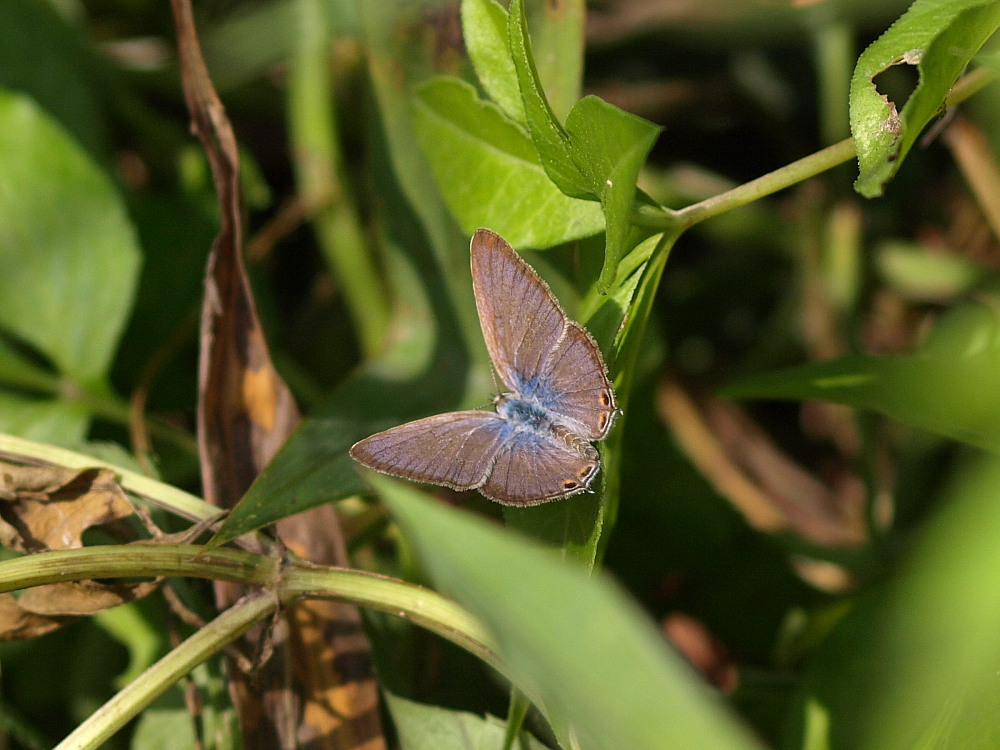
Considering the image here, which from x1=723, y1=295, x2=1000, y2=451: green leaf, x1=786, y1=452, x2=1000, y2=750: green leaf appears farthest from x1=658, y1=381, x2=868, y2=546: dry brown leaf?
x1=723, y1=295, x2=1000, y2=451: green leaf

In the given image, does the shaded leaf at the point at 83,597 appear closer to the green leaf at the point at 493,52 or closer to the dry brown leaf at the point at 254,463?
the dry brown leaf at the point at 254,463

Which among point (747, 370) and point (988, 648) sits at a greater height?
point (988, 648)

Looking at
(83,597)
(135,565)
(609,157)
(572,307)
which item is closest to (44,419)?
(83,597)

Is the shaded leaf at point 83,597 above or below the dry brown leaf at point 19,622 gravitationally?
above

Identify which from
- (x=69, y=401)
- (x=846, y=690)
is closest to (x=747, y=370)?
(x=846, y=690)

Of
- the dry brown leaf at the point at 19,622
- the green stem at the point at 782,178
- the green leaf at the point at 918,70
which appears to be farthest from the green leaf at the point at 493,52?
the dry brown leaf at the point at 19,622

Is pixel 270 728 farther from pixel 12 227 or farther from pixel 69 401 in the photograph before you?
pixel 12 227

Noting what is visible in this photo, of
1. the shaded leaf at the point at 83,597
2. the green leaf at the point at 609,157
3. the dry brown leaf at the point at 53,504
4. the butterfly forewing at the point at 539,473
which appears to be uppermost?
the green leaf at the point at 609,157
